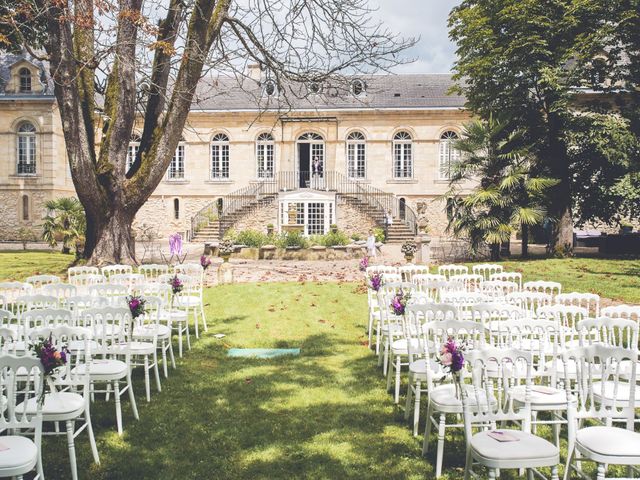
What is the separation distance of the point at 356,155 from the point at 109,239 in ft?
57.2

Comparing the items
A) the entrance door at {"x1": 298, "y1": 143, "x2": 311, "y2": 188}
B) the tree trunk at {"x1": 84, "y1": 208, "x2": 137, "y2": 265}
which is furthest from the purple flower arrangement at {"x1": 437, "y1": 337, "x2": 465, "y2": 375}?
the entrance door at {"x1": 298, "y1": 143, "x2": 311, "y2": 188}

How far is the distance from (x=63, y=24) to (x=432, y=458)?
11.9m

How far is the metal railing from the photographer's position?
25.9m

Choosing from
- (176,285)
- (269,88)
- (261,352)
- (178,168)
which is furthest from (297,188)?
(176,285)

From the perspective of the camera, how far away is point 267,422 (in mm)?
5215

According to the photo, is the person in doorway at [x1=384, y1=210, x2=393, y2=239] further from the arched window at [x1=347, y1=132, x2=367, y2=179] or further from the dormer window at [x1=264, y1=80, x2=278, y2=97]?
the dormer window at [x1=264, y1=80, x2=278, y2=97]

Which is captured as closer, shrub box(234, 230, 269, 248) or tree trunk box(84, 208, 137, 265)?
tree trunk box(84, 208, 137, 265)

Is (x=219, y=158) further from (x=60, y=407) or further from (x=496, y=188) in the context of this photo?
(x=60, y=407)

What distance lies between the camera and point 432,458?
4406mm

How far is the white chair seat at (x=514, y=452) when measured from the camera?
3.20m

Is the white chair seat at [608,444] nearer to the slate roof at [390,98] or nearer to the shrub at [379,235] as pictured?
the shrub at [379,235]

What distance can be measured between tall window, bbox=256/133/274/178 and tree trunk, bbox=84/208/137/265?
15580 millimetres

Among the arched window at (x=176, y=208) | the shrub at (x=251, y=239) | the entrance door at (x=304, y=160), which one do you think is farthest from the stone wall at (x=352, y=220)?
the arched window at (x=176, y=208)

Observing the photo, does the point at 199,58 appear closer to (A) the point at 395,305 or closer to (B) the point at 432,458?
(A) the point at 395,305
